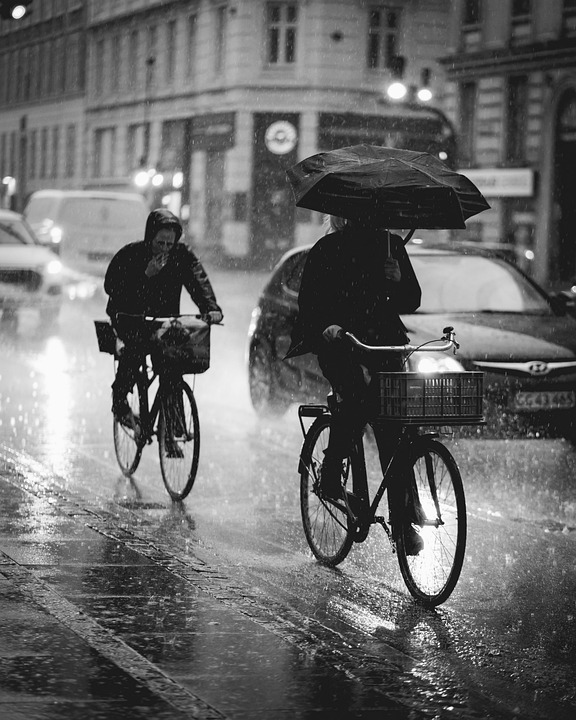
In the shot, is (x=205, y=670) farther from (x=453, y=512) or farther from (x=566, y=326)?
(x=566, y=326)

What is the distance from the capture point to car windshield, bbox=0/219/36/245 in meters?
22.6

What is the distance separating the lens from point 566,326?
1138 centimetres

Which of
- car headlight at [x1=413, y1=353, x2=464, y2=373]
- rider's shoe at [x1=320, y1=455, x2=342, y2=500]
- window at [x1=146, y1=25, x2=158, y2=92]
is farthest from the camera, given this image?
window at [x1=146, y1=25, x2=158, y2=92]

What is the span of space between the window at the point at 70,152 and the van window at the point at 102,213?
1676 inches

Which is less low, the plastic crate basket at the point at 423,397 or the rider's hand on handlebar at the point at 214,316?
the rider's hand on handlebar at the point at 214,316

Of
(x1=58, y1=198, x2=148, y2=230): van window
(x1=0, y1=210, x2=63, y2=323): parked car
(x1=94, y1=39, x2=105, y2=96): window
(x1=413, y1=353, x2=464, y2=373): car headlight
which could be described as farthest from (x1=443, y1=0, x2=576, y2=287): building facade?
(x1=413, y1=353, x2=464, y2=373): car headlight

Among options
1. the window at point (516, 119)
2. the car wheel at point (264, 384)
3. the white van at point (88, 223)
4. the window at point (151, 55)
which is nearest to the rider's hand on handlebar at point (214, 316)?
the car wheel at point (264, 384)

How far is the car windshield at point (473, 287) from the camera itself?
452 inches

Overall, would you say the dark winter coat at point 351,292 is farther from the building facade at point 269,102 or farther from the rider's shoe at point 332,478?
the building facade at point 269,102

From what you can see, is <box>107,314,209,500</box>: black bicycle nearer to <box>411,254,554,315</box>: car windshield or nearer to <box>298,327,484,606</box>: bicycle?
<box>298,327,484,606</box>: bicycle

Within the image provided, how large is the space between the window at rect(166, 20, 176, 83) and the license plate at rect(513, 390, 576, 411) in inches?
1934

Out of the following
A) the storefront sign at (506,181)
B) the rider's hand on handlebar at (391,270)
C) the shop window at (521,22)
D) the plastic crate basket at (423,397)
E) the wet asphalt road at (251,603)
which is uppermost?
the shop window at (521,22)

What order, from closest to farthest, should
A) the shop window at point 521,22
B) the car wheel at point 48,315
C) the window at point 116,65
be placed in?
the car wheel at point 48,315 < the shop window at point 521,22 < the window at point 116,65

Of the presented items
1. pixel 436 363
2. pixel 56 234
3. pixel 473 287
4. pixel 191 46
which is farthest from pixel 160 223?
pixel 191 46
